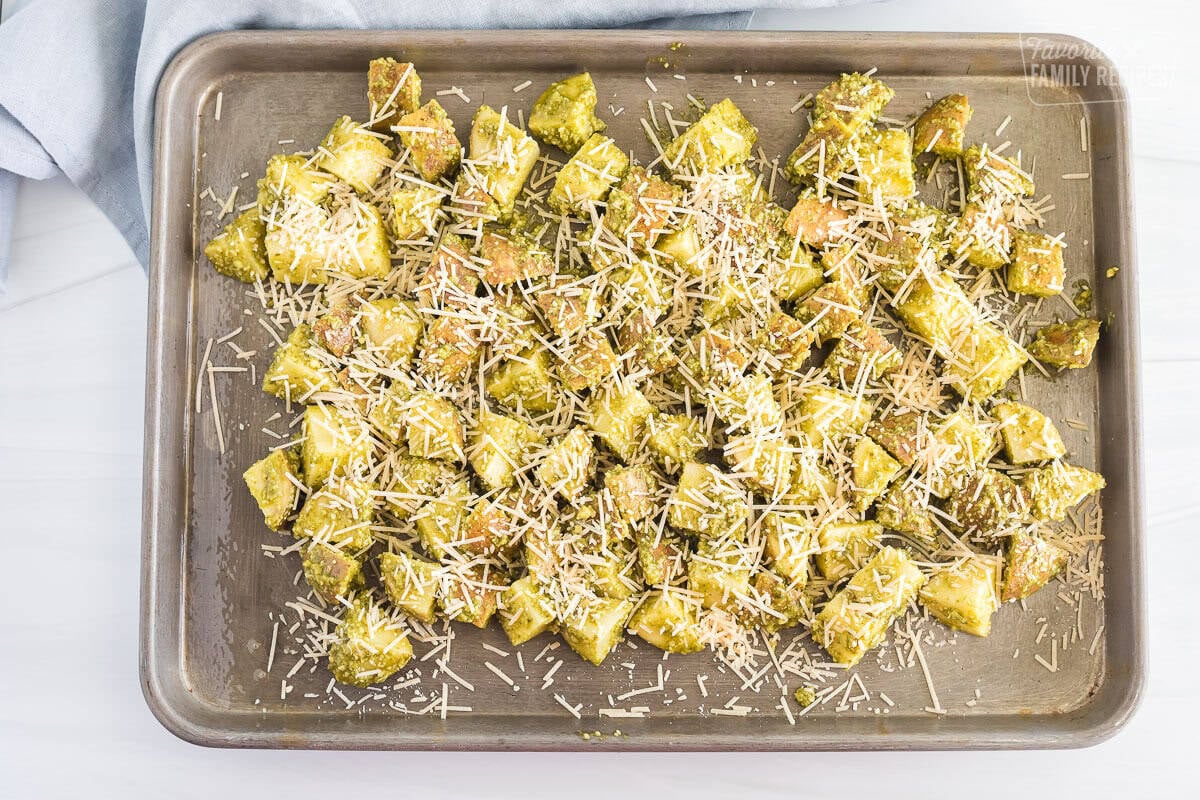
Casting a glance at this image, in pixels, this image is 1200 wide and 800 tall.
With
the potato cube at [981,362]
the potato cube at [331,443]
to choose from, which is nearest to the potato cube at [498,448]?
the potato cube at [331,443]

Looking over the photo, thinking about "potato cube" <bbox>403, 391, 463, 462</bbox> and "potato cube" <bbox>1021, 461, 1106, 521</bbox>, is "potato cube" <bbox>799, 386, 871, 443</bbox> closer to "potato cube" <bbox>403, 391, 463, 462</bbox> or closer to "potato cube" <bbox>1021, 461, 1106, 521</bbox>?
"potato cube" <bbox>1021, 461, 1106, 521</bbox>

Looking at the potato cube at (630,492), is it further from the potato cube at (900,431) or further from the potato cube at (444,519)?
the potato cube at (900,431)

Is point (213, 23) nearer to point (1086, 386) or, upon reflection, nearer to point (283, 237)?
point (283, 237)

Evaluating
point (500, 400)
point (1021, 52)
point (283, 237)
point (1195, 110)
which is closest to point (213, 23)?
point (283, 237)

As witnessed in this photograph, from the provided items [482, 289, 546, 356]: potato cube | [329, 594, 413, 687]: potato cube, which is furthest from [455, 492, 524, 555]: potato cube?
[482, 289, 546, 356]: potato cube

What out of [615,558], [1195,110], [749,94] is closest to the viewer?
[615,558]

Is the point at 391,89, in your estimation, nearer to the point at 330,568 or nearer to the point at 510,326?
the point at 510,326
